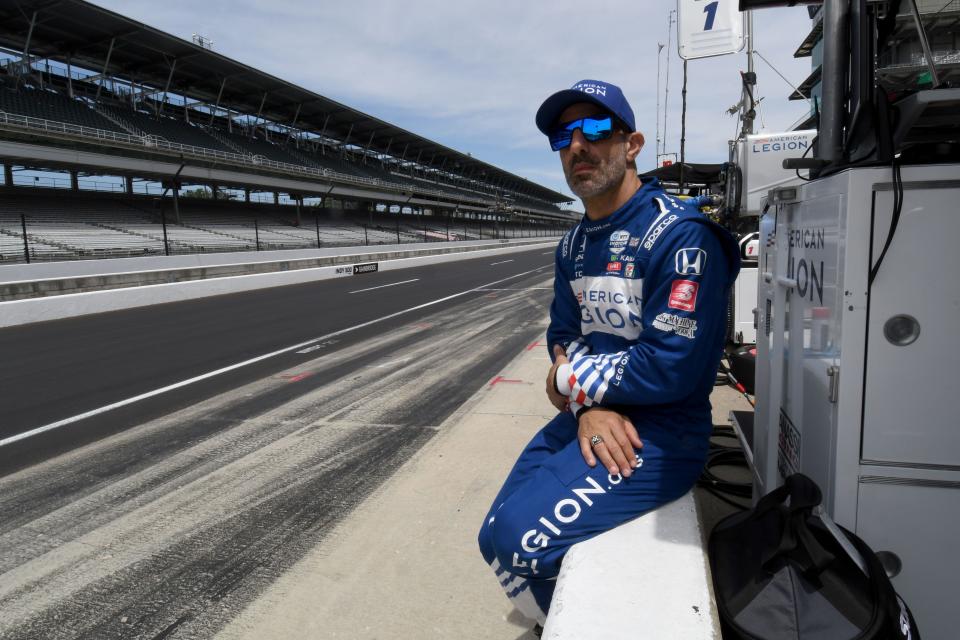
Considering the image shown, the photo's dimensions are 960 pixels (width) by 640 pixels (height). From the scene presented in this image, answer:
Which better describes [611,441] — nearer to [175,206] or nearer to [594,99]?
[594,99]

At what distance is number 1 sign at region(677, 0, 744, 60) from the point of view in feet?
20.2

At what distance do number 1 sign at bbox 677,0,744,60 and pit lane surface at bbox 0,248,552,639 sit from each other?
4.45m

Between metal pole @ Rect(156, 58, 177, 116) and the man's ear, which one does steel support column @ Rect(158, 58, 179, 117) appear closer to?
metal pole @ Rect(156, 58, 177, 116)

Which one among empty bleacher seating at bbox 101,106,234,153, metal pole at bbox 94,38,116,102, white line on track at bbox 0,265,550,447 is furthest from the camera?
empty bleacher seating at bbox 101,106,234,153

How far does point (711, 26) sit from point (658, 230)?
5692 mm

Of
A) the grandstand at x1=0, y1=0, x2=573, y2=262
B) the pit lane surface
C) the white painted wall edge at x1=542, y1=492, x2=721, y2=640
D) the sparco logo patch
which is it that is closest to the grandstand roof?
the grandstand at x1=0, y1=0, x2=573, y2=262

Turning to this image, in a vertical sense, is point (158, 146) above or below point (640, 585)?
above

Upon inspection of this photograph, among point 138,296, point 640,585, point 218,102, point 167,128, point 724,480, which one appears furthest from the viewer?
point 218,102

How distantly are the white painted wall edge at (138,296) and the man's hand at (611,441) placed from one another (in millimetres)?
13185

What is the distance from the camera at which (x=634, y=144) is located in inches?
80.9

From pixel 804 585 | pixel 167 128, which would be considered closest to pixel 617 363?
pixel 804 585

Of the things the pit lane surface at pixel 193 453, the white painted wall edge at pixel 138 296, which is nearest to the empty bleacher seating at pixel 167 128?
the white painted wall edge at pixel 138 296

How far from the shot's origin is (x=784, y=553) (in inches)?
53.5

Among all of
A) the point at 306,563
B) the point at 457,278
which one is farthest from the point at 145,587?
the point at 457,278
